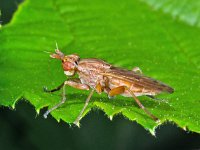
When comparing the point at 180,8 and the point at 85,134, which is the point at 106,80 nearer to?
the point at 180,8

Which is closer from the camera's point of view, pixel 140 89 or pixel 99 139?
pixel 140 89

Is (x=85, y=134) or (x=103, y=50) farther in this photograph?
(x=85, y=134)

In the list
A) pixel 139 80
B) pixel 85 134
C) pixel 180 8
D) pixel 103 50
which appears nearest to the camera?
pixel 139 80

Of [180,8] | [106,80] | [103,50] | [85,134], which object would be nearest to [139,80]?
Result: [106,80]

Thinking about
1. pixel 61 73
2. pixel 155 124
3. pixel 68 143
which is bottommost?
pixel 68 143

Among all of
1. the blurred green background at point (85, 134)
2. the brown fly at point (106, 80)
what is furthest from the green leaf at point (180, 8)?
the brown fly at point (106, 80)

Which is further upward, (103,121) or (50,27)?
(50,27)

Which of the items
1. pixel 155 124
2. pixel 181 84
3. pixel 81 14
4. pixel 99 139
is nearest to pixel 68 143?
pixel 99 139

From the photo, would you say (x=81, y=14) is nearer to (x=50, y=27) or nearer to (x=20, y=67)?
(x=50, y=27)
